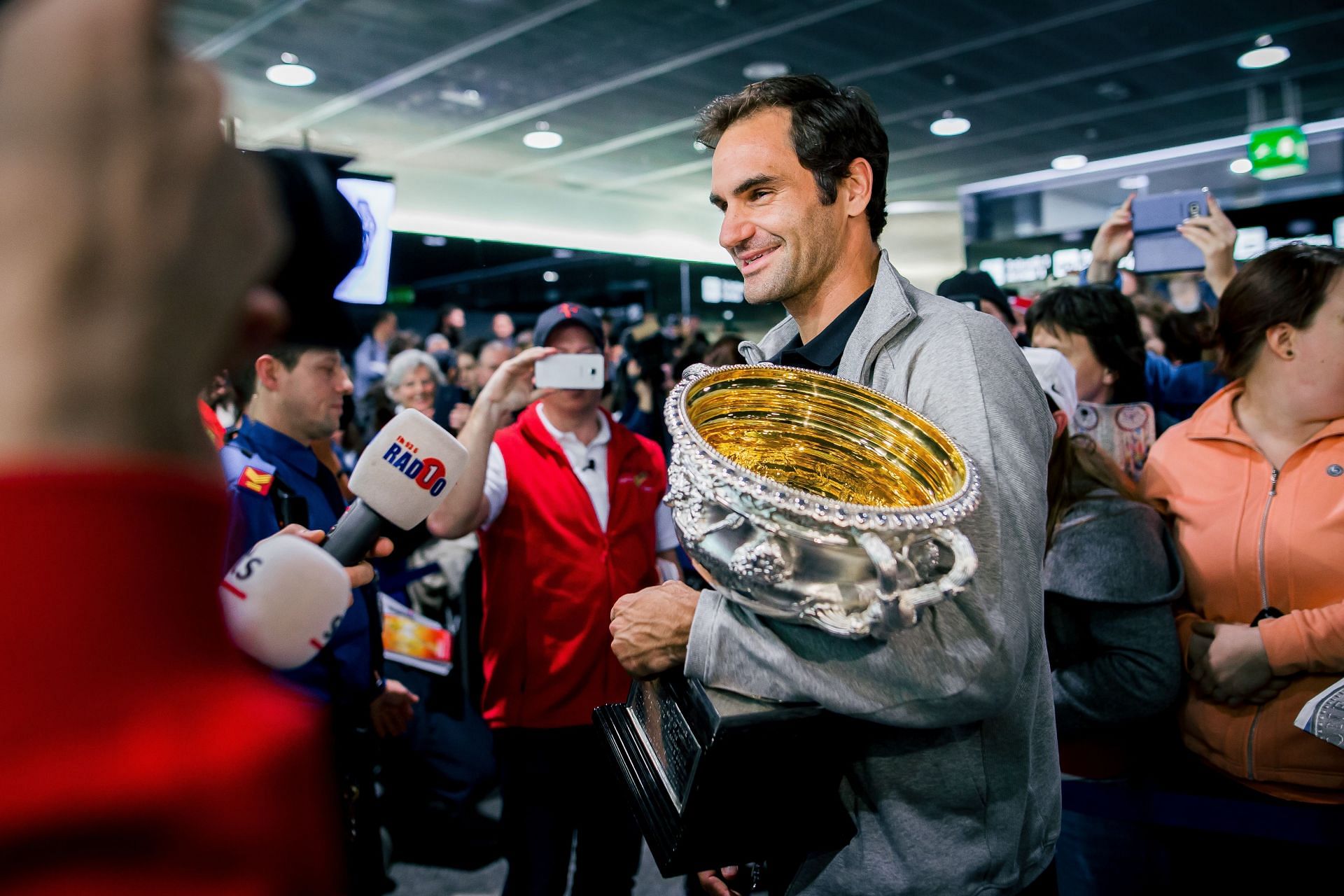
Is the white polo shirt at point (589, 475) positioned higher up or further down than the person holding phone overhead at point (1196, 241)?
further down

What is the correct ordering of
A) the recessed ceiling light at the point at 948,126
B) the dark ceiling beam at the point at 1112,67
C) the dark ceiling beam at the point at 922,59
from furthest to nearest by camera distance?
1. the recessed ceiling light at the point at 948,126
2. the dark ceiling beam at the point at 1112,67
3. the dark ceiling beam at the point at 922,59

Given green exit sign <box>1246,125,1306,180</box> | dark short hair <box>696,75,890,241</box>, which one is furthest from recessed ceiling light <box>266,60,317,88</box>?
green exit sign <box>1246,125,1306,180</box>

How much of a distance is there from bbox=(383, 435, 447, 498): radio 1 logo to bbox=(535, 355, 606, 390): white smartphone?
56.3 inches

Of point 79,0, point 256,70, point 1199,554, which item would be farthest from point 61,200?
point 256,70

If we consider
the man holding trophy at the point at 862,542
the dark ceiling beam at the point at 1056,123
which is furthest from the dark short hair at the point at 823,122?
the dark ceiling beam at the point at 1056,123

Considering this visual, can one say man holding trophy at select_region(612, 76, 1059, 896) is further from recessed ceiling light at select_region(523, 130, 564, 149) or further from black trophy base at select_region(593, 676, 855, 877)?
recessed ceiling light at select_region(523, 130, 564, 149)

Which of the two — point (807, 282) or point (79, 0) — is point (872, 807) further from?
point (79, 0)

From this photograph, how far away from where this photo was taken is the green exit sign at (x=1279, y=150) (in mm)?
8047

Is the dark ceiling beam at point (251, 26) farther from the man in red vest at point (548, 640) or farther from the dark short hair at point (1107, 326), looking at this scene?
the dark short hair at point (1107, 326)

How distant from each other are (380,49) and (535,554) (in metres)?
5.90

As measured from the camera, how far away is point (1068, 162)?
453 inches

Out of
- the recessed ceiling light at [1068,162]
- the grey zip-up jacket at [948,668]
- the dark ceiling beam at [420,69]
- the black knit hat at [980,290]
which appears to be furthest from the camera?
the recessed ceiling light at [1068,162]

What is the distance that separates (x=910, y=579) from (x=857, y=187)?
2.93 ft

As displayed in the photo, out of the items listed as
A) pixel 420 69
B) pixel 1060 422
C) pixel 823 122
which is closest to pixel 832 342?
pixel 823 122
